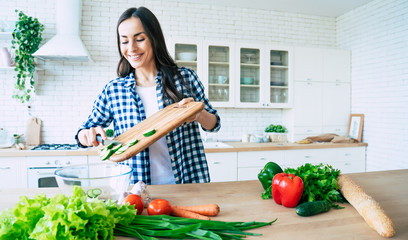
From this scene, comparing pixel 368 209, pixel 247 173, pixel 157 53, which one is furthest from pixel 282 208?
pixel 247 173

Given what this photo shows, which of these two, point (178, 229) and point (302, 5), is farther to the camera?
point (302, 5)

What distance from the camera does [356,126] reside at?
14.2ft

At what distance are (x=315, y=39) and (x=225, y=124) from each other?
2.09 metres

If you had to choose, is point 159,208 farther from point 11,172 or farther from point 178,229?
point 11,172

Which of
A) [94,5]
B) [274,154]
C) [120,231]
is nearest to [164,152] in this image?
[120,231]

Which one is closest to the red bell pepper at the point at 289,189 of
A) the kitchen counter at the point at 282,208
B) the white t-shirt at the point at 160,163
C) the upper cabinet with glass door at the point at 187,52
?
the kitchen counter at the point at 282,208

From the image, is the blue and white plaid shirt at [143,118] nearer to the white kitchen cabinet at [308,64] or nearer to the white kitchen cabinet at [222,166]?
the white kitchen cabinet at [222,166]

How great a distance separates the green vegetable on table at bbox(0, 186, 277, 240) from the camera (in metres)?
0.73

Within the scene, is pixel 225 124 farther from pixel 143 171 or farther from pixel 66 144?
pixel 143 171

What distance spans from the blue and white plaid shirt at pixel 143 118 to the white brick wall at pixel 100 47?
2352 mm

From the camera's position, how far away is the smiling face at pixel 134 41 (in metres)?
1.60

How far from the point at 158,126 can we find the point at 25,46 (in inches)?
117

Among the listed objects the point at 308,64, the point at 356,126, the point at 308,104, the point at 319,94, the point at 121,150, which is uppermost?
the point at 308,64

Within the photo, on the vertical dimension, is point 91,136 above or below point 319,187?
above
